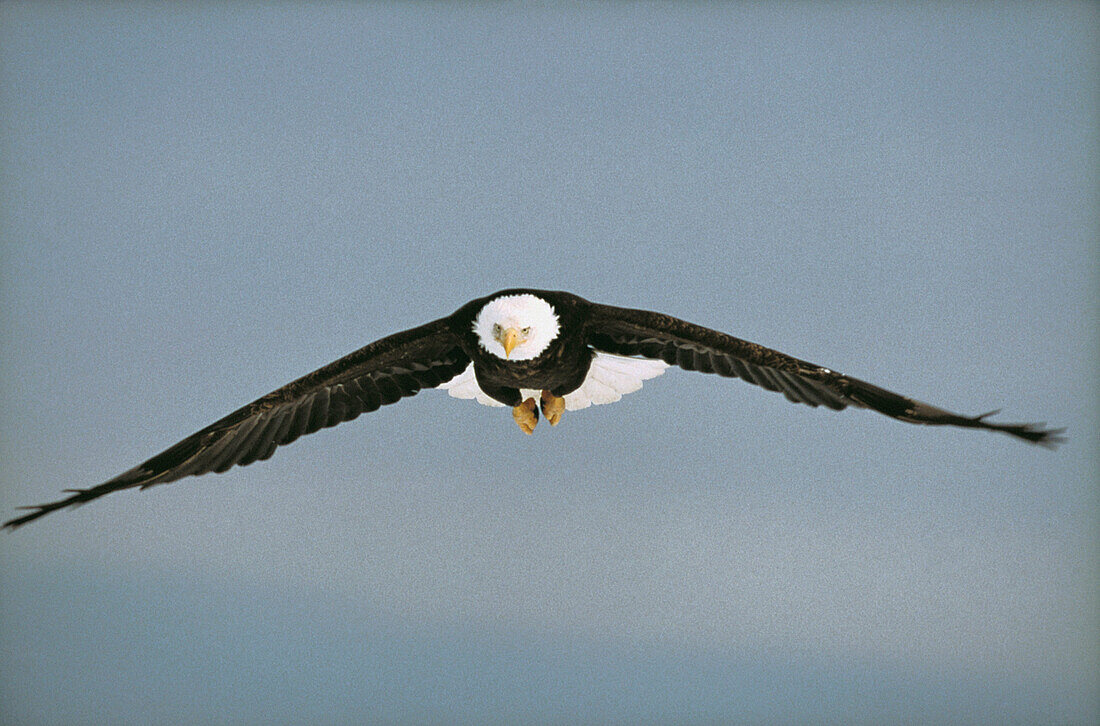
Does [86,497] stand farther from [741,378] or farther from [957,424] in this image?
[957,424]

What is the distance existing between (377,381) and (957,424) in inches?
102

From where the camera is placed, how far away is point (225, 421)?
4.13m

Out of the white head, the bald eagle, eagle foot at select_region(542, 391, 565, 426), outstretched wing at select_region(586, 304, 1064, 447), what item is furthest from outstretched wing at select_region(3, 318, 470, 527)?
outstretched wing at select_region(586, 304, 1064, 447)

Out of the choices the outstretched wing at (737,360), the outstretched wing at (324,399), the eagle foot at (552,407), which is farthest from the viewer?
the eagle foot at (552,407)

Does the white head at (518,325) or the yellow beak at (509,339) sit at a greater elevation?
the white head at (518,325)

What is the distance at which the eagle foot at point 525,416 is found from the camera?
4.74 metres

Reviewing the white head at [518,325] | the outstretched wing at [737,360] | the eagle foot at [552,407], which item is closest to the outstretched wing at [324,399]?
the white head at [518,325]

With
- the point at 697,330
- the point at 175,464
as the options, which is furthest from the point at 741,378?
the point at 175,464

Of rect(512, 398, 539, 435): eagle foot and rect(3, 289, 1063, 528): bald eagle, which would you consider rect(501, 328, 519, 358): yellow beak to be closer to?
rect(3, 289, 1063, 528): bald eagle

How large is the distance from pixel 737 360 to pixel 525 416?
1164 millimetres

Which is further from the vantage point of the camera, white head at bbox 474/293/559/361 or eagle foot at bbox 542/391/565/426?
eagle foot at bbox 542/391/565/426

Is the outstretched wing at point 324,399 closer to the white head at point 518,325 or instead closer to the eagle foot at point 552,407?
the white head at point 518,325

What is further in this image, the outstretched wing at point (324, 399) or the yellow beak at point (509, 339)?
the outstretched wing at point (324, 399)

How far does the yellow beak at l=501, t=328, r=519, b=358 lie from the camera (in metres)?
3.79
